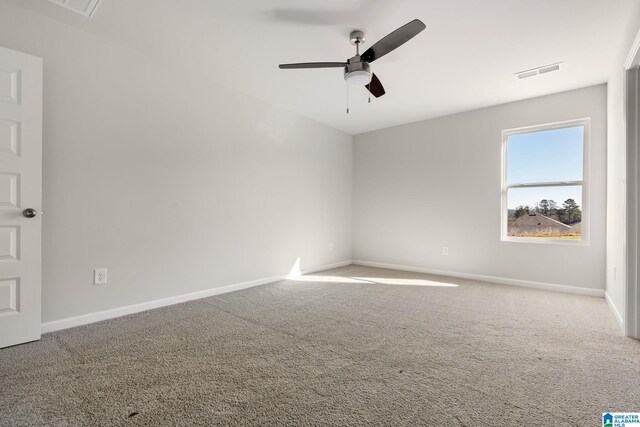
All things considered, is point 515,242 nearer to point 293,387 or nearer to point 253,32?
point 293,387

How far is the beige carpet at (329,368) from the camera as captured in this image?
138 cm

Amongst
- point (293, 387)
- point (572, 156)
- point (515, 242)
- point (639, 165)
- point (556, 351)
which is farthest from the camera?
point (515, 242)

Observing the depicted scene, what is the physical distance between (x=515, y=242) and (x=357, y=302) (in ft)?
7.77

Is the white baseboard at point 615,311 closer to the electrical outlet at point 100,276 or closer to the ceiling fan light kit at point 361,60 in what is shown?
the ceiling fan light kit at point 361,60

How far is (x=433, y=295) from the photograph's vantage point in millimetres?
3436

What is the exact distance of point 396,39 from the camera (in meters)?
2.14

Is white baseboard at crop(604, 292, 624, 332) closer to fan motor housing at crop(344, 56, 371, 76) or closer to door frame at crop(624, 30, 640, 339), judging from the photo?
door frame at crop(624, 30, 640, 339)

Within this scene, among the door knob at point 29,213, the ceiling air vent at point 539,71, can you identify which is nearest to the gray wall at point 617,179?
the ceiling air vent at point 539,71

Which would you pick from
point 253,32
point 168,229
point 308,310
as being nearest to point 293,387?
point 308,310

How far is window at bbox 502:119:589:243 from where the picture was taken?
3629mm

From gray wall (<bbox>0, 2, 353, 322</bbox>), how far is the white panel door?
0.58ft

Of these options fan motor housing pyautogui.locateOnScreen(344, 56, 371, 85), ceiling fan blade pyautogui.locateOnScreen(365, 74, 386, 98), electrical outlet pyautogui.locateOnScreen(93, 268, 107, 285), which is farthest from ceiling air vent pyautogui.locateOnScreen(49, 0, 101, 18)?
ceiling fan blade pyautogui.locateOnScreen(365, 74, 386, 98)

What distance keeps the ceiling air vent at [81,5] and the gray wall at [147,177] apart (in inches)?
11.2

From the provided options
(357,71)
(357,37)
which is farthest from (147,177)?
(357,37)
